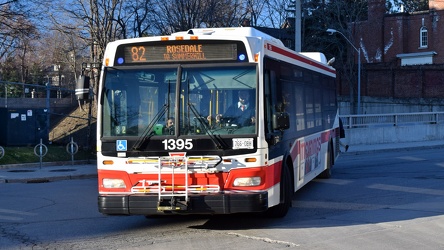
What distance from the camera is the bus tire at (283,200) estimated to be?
9.98 meters

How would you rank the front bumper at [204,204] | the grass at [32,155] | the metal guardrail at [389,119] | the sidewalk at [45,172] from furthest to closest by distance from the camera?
the metal guardrail at [389,119], the grass at [32,155], the sidewalk at [45,172], the front bumper at [204,204]

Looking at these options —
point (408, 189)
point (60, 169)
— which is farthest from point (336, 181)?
point (60, 169)

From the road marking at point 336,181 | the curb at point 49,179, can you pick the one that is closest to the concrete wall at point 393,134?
the road marking at point 336,181

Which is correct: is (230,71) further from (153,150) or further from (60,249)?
(60,249)

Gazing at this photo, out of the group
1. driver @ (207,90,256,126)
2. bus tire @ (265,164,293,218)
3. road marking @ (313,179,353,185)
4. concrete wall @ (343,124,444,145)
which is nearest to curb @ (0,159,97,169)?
concrete wall @ (343,124,444,145)

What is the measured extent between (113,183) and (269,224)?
2.70m

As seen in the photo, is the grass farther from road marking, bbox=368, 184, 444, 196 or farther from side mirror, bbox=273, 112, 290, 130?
side mirror, bbox=273, 112, 290, 130

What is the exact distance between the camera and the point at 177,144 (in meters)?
8.72

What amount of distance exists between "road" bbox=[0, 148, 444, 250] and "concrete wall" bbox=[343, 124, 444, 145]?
40.2 ft

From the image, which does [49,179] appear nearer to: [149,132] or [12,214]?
[12,214]

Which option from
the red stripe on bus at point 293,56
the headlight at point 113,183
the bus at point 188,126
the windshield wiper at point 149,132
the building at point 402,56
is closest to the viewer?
the bus at point 188,126

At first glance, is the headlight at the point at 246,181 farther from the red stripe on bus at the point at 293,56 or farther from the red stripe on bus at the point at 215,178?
the red stripe on bus at the point at 293,56

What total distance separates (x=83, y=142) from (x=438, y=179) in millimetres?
21161

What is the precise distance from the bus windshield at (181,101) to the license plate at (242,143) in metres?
0.12
